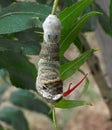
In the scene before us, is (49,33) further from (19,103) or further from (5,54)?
(19,103)

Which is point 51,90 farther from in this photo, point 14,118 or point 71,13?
point 14,118

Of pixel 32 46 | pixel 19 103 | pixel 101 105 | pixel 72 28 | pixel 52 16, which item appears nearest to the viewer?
pixel 52 16

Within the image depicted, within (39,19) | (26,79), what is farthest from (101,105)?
(39,19)

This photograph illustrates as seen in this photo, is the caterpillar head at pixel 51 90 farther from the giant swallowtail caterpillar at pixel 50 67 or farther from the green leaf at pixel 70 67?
the green leaf at pixel 70 67

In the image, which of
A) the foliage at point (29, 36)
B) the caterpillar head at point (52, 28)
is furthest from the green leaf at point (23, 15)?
the caterpillar head at point (52, 28)

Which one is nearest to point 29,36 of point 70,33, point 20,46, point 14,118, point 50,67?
point 20,46
